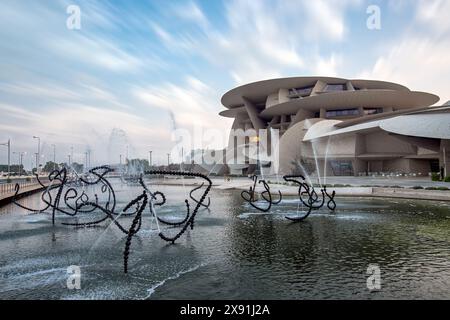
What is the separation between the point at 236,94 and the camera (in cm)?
8075

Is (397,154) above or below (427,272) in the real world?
above

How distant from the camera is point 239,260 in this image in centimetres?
815

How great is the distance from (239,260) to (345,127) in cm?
5188

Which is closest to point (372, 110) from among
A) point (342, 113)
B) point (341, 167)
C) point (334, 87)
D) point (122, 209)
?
point (342, 113)

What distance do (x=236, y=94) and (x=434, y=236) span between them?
72.3 metres

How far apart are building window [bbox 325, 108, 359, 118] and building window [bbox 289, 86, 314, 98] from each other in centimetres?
637

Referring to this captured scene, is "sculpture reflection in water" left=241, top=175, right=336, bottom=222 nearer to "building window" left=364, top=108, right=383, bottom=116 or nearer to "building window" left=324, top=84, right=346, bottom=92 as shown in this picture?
"building window" left=324, top=84, right=346, bottom=92

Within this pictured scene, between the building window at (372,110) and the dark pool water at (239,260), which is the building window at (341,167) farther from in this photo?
the dark pool water at (239,260)

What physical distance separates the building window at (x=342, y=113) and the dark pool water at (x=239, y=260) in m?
59.9

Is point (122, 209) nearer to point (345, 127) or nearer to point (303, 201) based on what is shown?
point (303, 201)

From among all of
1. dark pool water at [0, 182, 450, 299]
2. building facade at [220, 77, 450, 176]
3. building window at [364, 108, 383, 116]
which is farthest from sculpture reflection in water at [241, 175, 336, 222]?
building window at [364, 108, 383, 116]

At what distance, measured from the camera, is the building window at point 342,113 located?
7038cm
